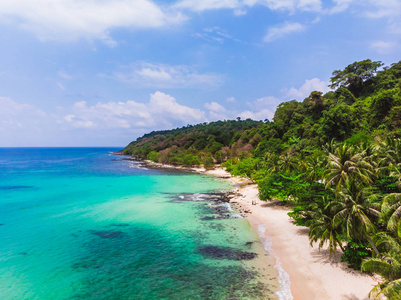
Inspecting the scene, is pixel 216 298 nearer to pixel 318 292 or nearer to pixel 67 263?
pixel 318 292

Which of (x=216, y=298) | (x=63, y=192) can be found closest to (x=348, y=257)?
(x=216, y=298)

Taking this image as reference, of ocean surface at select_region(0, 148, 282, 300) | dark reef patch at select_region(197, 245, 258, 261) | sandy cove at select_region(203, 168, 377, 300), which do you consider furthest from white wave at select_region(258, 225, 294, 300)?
dark reef patch at select_region(197, 245, 258, 261)

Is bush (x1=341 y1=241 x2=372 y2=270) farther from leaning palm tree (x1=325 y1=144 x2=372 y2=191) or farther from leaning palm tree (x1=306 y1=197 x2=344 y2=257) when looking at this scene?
leaning palm tree (x1=325 y1=144 x2=372 y2=191)

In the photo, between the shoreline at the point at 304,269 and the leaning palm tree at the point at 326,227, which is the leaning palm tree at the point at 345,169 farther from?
the shoreline at the point at 304,269

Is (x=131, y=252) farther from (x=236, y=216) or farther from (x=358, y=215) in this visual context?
(x=358, y=215)

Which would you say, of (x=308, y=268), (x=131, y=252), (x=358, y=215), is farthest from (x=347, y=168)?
(x=131, y=252)

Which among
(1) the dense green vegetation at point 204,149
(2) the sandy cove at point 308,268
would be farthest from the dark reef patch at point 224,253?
(1) the dense green vegetation at point 204,149
